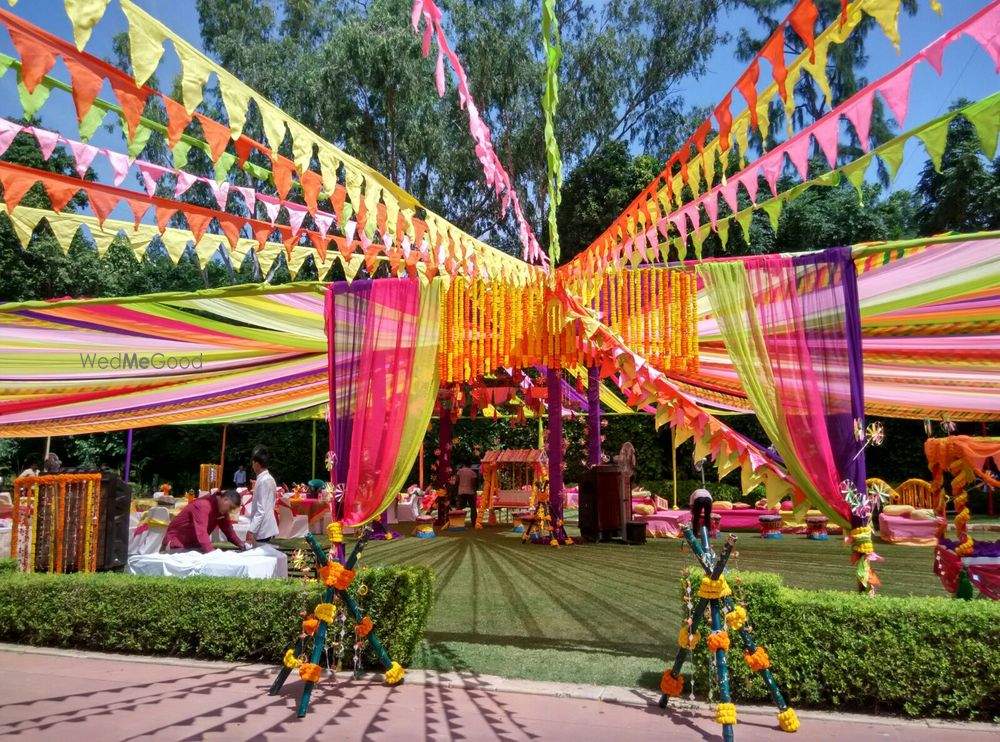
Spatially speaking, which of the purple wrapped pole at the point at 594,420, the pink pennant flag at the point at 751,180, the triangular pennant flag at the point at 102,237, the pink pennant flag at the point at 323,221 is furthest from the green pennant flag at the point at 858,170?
the purple wrapped pole at the point at 594,420

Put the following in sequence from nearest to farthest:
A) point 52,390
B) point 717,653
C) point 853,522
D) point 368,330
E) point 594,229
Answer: point 717,653 < point 853,522 < point 368,330 < point 52,390 < point 594,229

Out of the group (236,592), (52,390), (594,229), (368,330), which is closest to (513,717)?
(236,592)

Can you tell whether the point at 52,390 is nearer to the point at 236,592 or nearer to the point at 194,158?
the point at 236,592

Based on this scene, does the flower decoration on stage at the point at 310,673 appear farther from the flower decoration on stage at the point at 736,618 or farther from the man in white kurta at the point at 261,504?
the man in white kurta at the point at 261,504

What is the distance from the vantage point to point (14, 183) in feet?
10.4

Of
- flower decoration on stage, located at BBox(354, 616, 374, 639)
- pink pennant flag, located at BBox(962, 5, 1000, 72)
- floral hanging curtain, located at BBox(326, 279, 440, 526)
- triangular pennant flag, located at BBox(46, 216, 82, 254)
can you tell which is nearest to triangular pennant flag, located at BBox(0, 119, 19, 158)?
triangular pennant flag, located at BBox(46, 216, 82, 254)

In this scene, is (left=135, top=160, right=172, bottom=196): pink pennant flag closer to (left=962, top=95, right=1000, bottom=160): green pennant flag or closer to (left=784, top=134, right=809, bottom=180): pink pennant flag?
(left=784, top=134, right=809, bottom=180): pink pennant flag

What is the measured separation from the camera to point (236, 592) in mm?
4984

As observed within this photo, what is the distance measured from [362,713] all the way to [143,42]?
3.27 m

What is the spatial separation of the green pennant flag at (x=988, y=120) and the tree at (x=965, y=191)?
1614cm

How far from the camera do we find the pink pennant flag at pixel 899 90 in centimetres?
289

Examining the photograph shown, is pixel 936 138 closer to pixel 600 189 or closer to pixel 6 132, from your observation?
pixel 6 132

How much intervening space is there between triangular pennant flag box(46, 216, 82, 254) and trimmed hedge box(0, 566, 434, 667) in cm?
237

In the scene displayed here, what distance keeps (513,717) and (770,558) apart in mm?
5873
